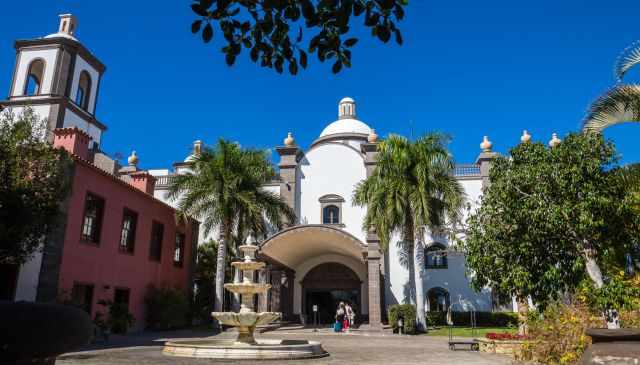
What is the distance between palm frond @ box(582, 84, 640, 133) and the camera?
382 inches

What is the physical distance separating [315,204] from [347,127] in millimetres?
12825

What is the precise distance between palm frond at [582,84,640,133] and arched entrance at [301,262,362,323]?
72.9 ft

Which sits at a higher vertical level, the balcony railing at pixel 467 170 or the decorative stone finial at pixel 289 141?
the decorative stone finial at pixel 289 141

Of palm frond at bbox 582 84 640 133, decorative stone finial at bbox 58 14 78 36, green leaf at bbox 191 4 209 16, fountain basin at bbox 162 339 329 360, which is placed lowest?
fountain basin at bbox 162 339 329 360

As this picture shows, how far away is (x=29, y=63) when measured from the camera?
96.4 feet

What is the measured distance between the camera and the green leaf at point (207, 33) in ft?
10.6

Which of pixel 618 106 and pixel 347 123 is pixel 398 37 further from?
pixel 347 123

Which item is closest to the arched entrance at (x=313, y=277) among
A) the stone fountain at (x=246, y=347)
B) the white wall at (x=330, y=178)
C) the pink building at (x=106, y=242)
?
the white wall at (x=330, y=178)

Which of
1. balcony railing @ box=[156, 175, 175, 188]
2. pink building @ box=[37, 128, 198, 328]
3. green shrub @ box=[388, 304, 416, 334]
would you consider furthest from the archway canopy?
balcony railing @ box=[156, 175, 175, 188]

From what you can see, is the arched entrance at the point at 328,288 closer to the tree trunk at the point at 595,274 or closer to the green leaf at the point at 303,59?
the tree trunk at the point at 595,274

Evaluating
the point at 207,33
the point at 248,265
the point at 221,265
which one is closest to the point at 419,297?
the point at 221,265

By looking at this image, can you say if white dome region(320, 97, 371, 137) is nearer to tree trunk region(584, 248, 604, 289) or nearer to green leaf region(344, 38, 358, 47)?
tree trunk region(584, 248, 604, 289)

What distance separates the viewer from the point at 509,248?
1257 cm

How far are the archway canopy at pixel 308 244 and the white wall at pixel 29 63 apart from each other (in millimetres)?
16973
